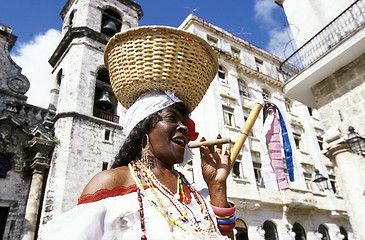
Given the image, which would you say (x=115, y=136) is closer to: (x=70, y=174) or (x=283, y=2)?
(x=70, y=174)

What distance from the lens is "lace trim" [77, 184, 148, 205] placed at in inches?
63.9

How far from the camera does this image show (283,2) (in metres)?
9.56

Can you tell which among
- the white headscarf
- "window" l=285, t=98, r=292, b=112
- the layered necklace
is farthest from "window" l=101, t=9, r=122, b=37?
the layered necklace

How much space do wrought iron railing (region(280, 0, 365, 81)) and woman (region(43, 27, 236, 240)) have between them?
5829 mm

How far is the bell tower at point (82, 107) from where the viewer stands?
39.5 feet

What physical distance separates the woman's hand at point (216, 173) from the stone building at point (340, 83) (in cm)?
487

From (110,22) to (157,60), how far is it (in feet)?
56.8

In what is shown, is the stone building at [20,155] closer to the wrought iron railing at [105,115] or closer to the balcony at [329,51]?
the wrought iron railing at [105,115]

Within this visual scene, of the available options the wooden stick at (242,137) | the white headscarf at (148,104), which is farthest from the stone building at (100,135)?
the white headscarf at (148,104)

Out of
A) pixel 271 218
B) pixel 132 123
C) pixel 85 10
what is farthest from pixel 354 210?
pixel 85 10

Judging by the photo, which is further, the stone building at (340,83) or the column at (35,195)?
the column at (35,195)

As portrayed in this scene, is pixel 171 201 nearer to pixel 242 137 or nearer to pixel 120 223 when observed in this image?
pixel 120 223

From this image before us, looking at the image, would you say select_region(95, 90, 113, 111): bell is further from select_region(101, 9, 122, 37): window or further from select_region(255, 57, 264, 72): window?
select_region(255, 57, 264, 72): window

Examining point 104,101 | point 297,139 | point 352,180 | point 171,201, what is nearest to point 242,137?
point 171,201
